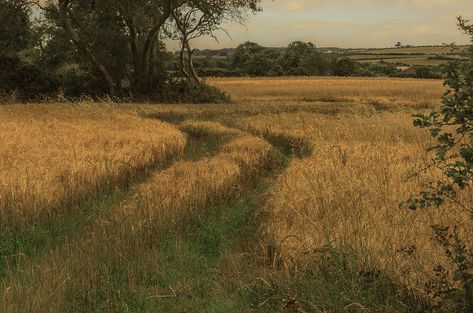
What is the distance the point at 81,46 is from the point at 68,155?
22.9 m

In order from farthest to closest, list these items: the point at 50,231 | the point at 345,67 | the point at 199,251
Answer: the point at 345,67, the point at 50,231, the point at 199,251

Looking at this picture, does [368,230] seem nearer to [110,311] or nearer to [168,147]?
[110,311]

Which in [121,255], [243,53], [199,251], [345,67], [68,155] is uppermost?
[243,53]

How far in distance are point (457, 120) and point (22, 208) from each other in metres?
6.71

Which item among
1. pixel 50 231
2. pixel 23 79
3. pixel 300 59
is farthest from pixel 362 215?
pixel 300 59

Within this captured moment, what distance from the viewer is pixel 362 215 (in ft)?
20.0

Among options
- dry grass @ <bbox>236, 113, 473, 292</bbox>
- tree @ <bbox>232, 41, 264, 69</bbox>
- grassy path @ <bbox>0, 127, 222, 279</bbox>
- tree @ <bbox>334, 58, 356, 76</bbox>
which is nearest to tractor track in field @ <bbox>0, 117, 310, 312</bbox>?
grassy path @ <bbox>0, 127, 222, 279</bbox>

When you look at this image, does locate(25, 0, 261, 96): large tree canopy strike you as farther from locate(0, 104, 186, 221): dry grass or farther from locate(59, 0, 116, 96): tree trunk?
locate(0, 104, 186, 221): dry grass

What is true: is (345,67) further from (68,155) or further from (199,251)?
(199,251)

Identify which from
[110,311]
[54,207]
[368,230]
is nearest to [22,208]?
[54,207]

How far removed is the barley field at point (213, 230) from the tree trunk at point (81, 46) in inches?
771

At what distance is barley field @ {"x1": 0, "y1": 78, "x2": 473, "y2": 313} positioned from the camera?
184 inches

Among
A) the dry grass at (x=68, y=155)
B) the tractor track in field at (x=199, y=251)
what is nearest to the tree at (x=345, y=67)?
the dry grass at (x=68, y=155)

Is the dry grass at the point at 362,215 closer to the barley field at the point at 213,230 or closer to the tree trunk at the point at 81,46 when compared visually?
the barley field at the point at 213,230
